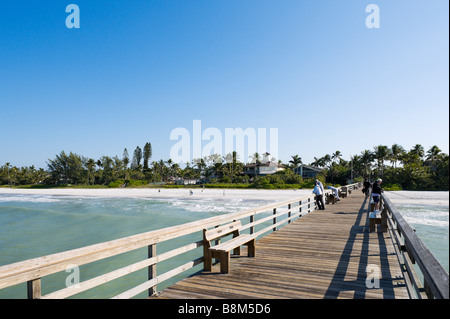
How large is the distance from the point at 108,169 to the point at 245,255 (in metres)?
87.5

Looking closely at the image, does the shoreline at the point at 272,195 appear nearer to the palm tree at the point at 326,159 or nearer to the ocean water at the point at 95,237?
the ocean water at the point at 95,237

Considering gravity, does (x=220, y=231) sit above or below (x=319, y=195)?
above

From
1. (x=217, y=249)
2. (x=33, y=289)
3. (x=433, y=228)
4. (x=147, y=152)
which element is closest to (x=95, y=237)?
(x=217, y=249)

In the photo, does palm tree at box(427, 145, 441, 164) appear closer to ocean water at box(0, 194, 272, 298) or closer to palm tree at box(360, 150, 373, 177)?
palm tree at box(360, 150, 373, 177)

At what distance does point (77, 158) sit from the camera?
90.4 metres

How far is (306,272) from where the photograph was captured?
202 inches

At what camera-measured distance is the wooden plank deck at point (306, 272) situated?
4172mm

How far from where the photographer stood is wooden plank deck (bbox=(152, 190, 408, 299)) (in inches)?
164

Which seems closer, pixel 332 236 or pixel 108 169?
pixel 332 236

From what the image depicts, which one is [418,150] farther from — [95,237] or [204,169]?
[95,237]

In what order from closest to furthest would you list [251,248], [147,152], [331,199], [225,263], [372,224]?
[225,263] < [251,248] < [372,224] < [331,199] < [147,152]

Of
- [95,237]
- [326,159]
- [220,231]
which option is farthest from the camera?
[326,159]
